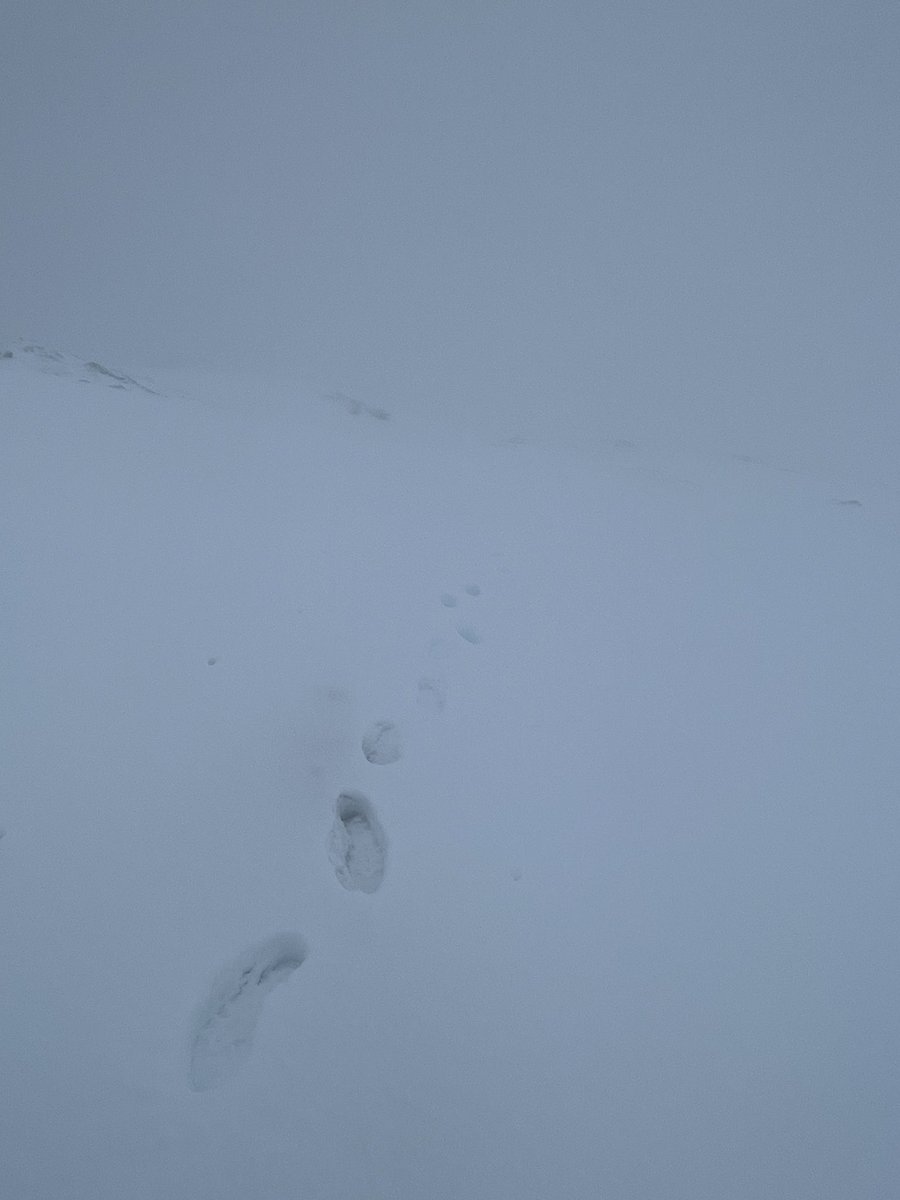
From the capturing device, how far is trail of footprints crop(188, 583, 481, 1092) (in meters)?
0.96

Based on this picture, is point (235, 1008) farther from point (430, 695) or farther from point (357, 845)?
point (430, 695)

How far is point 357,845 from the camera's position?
120 centimetres

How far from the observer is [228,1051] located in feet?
3.17

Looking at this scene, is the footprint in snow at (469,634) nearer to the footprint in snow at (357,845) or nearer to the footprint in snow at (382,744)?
the footprint in snow at (382,744)

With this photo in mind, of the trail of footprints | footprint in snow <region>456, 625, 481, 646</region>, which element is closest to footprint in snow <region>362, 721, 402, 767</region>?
the trail of footprints

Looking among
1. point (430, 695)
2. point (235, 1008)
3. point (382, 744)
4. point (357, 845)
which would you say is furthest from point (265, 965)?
point (430, 695)

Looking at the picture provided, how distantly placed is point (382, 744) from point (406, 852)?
25 cm

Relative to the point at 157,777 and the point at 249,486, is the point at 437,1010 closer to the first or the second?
the point at 157,777

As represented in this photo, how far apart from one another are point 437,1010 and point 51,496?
152 centimetres

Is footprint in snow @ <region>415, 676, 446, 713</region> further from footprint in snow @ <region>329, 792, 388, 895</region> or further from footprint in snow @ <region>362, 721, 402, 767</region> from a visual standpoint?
footprint in snow @ <region>329, 792, 388, 895</region>

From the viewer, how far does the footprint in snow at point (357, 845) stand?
1151 mm

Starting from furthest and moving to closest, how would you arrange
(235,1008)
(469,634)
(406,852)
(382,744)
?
(469,634), (382,744), (406,852), (235,1008)

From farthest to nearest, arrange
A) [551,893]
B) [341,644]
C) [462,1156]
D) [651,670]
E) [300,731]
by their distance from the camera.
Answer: [651,670] < [341,644] < [300,731] < [551,893] < [462,1156]

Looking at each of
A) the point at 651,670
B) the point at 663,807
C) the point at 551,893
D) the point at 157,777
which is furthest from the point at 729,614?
the point at 157,777
